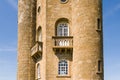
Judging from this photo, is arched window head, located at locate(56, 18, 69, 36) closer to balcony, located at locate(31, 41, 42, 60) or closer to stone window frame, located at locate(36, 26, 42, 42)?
balcony, located at locate(31, 41, 42, 60)

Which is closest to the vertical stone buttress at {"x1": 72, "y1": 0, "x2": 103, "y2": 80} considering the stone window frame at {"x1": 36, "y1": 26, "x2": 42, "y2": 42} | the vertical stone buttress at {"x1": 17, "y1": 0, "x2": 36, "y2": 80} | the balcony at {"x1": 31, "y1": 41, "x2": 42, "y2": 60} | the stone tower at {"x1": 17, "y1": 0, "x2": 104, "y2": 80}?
the stone tower at {"x1": 17, "y1": 0, "x2": 104, "y2": 80}

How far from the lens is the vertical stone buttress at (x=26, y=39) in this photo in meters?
44.7

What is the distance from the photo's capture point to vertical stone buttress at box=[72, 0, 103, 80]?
37375mm

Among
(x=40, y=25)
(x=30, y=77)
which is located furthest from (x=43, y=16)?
(x=30, y=77)

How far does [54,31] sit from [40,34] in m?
3.55

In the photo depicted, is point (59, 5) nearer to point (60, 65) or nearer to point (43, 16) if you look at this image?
point (43, 16)

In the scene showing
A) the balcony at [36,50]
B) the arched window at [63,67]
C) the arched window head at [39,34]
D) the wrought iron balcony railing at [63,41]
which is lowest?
the arched window at [63,67]

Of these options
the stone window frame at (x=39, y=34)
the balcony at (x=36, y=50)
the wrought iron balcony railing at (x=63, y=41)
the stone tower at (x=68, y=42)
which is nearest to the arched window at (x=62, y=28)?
the stone tower at (x=68, y=42)

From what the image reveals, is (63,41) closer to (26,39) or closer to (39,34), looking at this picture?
(39,34)

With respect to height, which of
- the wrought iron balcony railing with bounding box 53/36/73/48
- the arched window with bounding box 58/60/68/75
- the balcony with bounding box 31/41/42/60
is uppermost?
the wrought iron balcony railing with bounding box 53/36/73/48

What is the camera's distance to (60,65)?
39.9 m

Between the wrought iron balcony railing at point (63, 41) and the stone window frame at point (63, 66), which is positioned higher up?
the wrought iron balcony railing at point (63, 41)

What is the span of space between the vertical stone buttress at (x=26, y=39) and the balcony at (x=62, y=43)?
5912 millimetres

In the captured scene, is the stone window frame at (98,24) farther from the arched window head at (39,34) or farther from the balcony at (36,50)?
the arched window head at (39,34)
